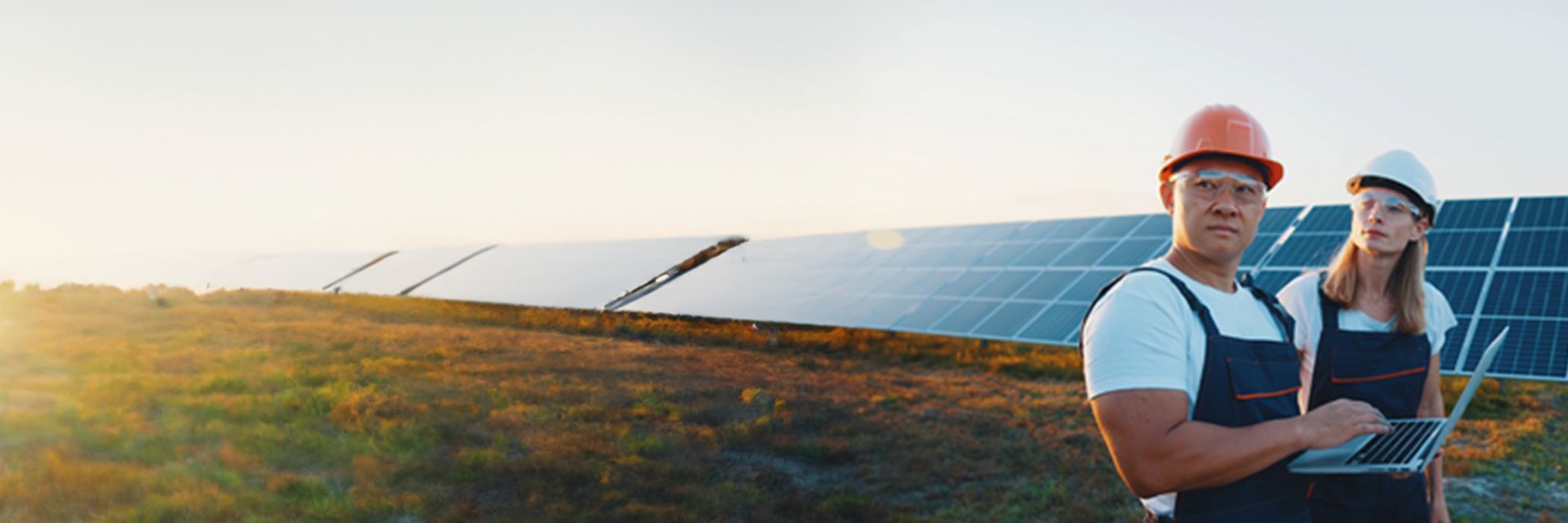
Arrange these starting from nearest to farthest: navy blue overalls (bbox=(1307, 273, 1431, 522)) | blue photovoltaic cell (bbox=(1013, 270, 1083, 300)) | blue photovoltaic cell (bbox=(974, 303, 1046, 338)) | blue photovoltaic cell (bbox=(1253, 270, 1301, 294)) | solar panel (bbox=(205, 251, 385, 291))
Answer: navy blue overalls (bbox=(1307, 273, 1431, 522)) < blue photovoltaic cell (bbox=(1253, 270, 1301, 294)) < blue photovoltaic cell (bbox=(974, 303, 1046, 338)) < blue photovoltaic cell (bbox=(1013, 270, 1083, 300)) < solar panel (bbox=(205, 251, 385, 291))

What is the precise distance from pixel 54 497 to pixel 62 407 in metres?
3.72

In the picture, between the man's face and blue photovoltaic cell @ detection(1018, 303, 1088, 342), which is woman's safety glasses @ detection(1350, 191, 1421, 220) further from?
blue photovoltaic cell @ detection(1018, 303, 1088, 342)

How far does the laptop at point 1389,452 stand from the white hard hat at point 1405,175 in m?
0.93

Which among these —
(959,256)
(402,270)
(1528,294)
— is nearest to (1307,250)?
(1528,294)

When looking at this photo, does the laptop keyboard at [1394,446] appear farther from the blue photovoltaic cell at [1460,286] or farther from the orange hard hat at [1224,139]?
the blue photovoltaic cell at [1460,286]

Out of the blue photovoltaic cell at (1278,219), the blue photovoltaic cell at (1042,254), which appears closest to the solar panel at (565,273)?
the blue photovoltaic cell at (1042,254)

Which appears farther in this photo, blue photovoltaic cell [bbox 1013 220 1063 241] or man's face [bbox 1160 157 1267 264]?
blue photovoltaic cell [bbox 1013 220 1063 241]

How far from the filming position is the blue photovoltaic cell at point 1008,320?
38.2 feet

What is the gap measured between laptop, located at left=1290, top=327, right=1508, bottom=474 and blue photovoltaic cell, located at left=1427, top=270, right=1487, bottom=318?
8.17 metres

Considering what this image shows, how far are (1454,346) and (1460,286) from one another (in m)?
1.74

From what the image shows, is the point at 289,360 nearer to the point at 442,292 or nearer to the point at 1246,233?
the point at 442,292

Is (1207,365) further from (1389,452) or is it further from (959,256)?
(959,256)

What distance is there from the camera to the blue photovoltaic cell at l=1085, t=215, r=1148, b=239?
14.5m

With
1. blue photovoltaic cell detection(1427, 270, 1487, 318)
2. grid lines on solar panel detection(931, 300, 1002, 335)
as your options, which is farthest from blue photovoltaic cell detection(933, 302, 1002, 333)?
blue photovoltaic cell detection(1427, 270, 1487, 318)
